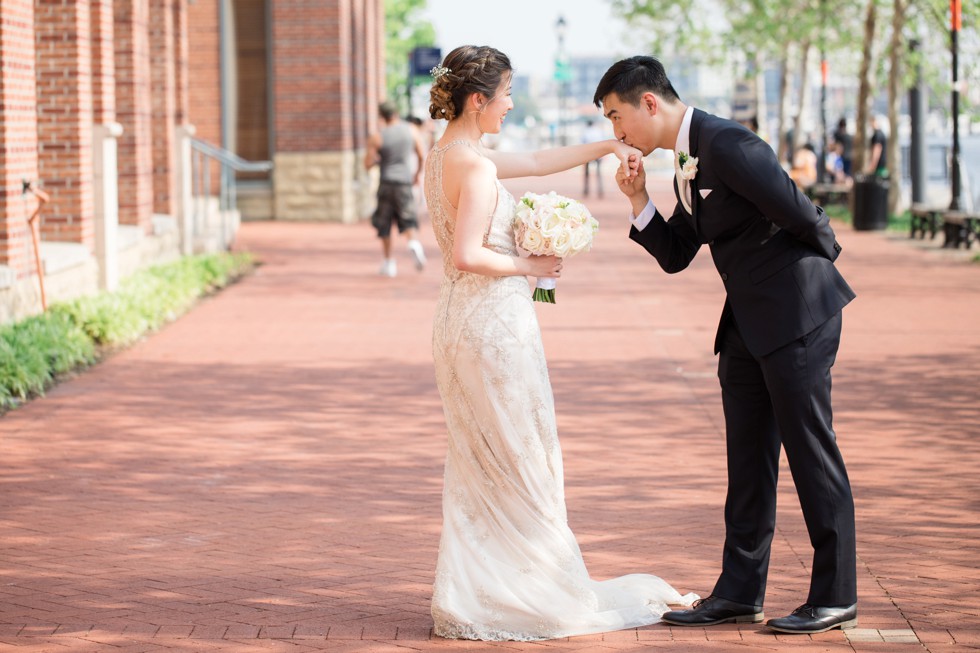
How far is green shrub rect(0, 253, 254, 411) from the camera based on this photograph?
421 inches

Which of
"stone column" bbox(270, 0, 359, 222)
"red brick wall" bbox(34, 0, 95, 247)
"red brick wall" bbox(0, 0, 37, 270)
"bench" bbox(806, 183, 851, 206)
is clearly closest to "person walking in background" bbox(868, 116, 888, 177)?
"bench" bbox(806, 183, 851, 206)

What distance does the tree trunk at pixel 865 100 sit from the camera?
97.0 ft

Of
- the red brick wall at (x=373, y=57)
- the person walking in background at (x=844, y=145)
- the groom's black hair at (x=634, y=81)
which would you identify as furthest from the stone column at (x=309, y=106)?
the groom's black hair at (x=634, y=81)

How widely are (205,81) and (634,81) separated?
25596 millimetres

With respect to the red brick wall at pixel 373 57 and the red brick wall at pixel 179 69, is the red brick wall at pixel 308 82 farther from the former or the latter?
the red brick wall at pixel 179 69

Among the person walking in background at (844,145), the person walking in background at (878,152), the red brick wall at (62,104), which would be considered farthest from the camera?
the person walking in background at (844,145)

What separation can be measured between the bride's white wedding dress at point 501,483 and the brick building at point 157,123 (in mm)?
7497

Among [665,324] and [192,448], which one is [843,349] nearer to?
[665,324]

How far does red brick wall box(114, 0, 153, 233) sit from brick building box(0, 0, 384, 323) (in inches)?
0.6

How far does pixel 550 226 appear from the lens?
546 centimetres

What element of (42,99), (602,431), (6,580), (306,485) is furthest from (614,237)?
(6,580)

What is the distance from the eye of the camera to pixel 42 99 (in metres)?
14.6

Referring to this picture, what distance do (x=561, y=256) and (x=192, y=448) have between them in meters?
4.16

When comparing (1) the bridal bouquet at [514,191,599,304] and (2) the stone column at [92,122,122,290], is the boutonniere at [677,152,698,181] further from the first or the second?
(2) the stone column at [92,122,122,290]
